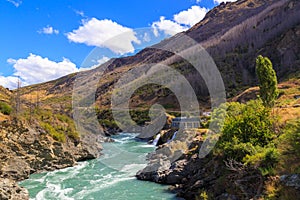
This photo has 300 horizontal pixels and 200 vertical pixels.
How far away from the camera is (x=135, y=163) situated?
35688mm

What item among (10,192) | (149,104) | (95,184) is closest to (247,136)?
(95,184)

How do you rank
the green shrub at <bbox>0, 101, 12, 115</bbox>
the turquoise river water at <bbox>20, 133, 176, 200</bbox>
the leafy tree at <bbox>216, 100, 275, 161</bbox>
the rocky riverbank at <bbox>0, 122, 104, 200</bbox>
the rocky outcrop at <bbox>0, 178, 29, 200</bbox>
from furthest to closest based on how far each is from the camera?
the green shrub at <bbox>0, 101, 12, 115</bbox> < the rocky riverbank at <bbox>0, 122, 104, 200</bbox> < the turquoise river water at <bbox>20, 133, 176, 200</bbox> < the rocky outcrop at <bbox>0, 178, 29, 200</bbox> < the leafy tree at <bbox>216, 100, 275, 161</bbox>

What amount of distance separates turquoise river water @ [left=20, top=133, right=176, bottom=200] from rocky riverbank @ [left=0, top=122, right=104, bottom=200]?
4.83ft

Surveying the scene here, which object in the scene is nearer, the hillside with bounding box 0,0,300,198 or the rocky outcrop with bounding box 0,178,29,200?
the rocky outcrop with bounding box 0,178,29,200

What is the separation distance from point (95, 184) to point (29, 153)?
440 inches

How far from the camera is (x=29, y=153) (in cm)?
3303

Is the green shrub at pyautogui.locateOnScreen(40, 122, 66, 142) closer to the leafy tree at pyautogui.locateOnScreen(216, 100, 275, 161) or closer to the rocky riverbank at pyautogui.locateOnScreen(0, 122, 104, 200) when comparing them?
the rocky riverbank at pyautogui.locateOnScreen(0, 122, 104, 200)

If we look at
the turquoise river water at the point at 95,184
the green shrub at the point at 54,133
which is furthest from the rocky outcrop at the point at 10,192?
the green shrub at the point at 54,133

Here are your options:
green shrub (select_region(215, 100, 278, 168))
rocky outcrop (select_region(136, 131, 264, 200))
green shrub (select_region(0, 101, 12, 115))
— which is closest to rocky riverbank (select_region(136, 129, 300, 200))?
rocky outcrop (select_region(136, 131, 264, 200))

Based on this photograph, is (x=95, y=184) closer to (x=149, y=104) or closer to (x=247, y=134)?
(x=247, y=134)

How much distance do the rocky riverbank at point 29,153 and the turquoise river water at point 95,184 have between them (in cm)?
147

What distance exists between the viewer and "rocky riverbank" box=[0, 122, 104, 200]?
96.9ft

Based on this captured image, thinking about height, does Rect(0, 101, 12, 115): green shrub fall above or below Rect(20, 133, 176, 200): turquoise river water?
above

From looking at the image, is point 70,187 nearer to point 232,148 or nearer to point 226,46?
point 232,148
